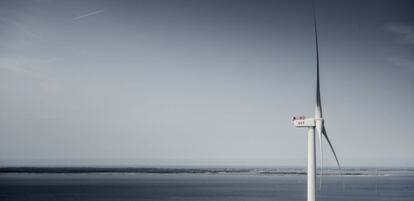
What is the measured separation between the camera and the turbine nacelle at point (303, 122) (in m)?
21.8

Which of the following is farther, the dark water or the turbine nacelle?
the dark water

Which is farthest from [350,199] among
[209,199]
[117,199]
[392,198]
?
[117,199]

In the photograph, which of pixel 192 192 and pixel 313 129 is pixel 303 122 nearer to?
pixel 313 129

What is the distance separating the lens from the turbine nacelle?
21.8 metres

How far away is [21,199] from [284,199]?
46.2 m

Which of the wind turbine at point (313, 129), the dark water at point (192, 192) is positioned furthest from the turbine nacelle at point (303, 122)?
the dark water at point (192, 192)

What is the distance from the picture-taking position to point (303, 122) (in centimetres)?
2214

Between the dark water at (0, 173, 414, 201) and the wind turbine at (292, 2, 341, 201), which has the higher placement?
the wind turbine at (292, 2, 341, 201)

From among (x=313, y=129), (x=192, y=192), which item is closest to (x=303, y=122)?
(x=313, y=129)

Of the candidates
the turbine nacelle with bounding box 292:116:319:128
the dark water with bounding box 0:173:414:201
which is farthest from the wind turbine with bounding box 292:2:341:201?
the dark water with bounding box 0:173:414:201

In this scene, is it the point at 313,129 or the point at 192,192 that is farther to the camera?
the point at 192,192

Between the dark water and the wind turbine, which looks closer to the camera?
the wind turbine

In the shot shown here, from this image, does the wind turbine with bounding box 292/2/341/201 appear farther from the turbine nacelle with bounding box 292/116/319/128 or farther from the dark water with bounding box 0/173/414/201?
the dark water with bounding box 0/173/414/201

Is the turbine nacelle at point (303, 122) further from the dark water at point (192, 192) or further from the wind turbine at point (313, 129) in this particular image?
the dark water at point (192, 192)
